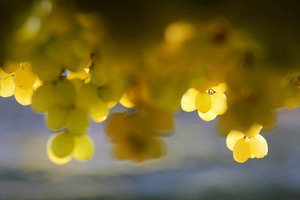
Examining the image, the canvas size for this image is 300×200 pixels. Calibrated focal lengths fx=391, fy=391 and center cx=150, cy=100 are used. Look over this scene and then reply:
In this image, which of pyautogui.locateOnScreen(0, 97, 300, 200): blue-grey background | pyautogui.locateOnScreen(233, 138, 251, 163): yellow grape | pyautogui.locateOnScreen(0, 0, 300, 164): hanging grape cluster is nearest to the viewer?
pyautogui.locateOnScreen(0, 0, 300, 164): hanging grape cluster

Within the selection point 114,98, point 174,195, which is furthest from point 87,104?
point 174,195

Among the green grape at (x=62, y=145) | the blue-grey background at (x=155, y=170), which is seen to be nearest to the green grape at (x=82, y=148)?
the green grape at (x=62, y=145)

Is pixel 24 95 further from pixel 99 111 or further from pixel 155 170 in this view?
pixel 155 170

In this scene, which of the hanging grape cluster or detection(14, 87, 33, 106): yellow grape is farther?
detection(14, 87, 33, 106): yellow grape

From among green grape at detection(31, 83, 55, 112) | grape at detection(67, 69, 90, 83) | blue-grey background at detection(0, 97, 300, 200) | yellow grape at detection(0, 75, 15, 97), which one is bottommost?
green grape at detection(31, 83, 55, 112)

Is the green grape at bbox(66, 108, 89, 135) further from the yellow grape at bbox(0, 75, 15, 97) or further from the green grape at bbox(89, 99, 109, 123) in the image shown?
the yellow grape at bbox(0, 75, 15, 97)

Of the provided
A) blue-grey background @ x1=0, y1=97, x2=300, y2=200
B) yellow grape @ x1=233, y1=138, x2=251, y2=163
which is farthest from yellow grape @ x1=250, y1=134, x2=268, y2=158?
blue-grey background @ x1=0, y1=97, x2=300, y2=200

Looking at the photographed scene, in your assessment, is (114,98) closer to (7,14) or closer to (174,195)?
(7,14)

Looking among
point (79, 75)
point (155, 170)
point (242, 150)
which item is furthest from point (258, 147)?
point (155, 170)
